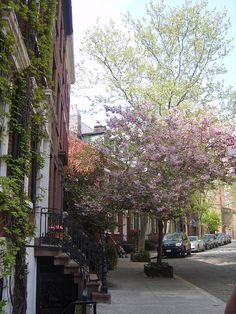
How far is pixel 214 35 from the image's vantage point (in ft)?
94.5

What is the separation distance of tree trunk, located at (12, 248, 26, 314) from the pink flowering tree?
10375mm

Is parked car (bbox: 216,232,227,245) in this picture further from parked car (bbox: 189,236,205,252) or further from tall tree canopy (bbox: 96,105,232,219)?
tall tree canopy (bbox: 96,105,232,219)

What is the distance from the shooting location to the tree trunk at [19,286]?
7.90 meters

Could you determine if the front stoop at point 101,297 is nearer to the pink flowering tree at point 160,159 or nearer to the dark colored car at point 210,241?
the pink flowering tree at point 160,159

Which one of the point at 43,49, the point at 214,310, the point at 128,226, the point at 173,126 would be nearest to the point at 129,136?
the point at 173,126

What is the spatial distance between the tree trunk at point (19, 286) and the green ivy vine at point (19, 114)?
0.16 m

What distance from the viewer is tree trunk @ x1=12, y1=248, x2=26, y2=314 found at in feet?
25.9

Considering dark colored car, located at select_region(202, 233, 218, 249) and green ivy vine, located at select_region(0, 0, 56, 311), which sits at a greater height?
green ivy vine, located at select_region(0, 0, 56, 311)

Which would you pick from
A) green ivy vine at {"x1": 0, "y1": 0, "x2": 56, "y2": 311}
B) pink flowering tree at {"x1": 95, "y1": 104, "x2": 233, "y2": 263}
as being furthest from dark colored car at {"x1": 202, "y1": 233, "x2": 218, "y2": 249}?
green ivy vine at {"x1": 0, "y1": 0, "x2": 56, "y2": 311}

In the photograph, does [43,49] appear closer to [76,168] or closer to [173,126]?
[173,126]

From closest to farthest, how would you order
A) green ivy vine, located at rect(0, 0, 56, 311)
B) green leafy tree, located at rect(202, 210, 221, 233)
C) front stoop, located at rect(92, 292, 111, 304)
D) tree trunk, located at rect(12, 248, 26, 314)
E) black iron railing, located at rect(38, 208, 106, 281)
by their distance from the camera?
green ivy vine, located at rect(0, 0, 56, 311), tree trunk, located at rect(12, 248, 26, 314), front stoop, located at rect(92, 292, 111, 304), black iron railing, located at rect(38, 208, 106, 281), green leafy tree, located at rect(202, 210, 221, 233)

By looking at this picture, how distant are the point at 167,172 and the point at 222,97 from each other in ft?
39.1

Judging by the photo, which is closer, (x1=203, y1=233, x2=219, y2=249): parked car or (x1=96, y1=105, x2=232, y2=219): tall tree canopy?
(x1=96, y1=105, x2=232, y2=219): tall tree canopy

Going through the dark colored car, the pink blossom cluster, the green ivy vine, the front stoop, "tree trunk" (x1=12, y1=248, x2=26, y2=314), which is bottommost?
the front stoop
